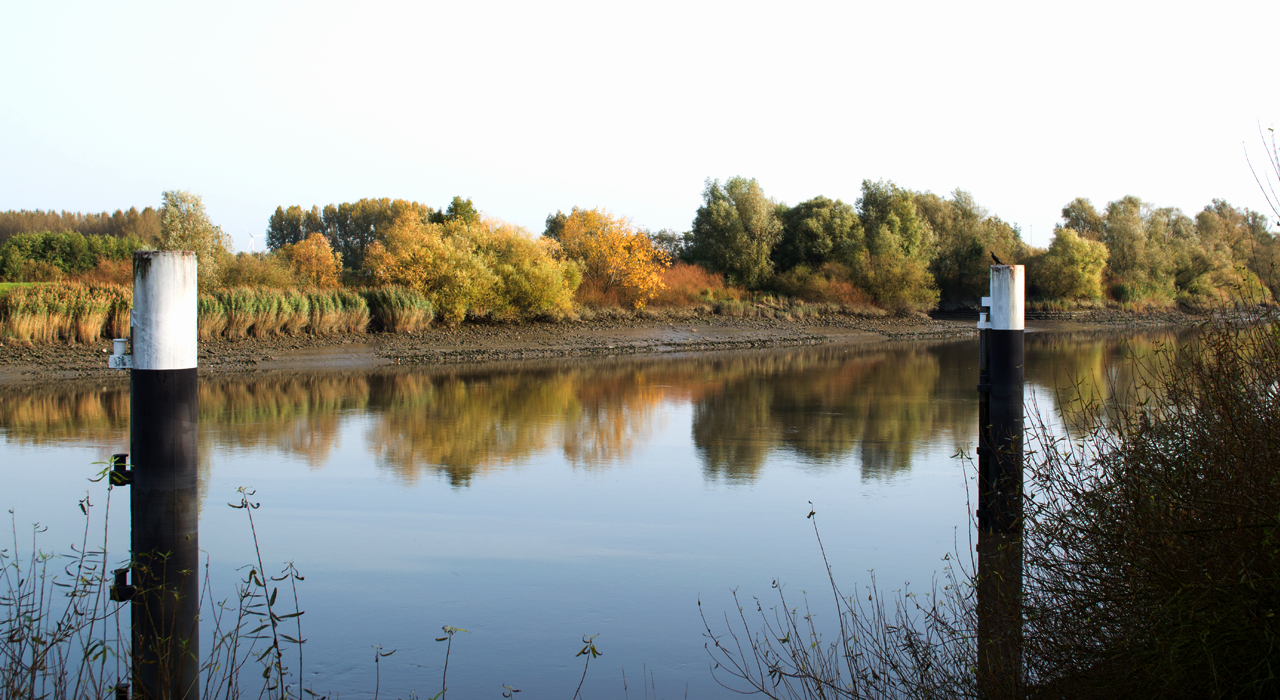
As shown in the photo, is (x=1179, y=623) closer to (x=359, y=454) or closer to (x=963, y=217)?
(x=359, y=454)

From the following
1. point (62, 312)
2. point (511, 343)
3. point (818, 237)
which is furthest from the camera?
point (818, 237)

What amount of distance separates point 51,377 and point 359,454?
37.5 ft

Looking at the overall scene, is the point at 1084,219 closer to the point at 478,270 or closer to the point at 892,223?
the point at 892,223

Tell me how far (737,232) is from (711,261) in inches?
80.5

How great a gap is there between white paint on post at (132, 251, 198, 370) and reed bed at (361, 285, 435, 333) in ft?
81.8

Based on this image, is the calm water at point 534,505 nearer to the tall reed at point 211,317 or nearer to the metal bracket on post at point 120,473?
the metal bracket on post at point 120,473

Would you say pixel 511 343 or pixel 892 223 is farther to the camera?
pixel 892 223

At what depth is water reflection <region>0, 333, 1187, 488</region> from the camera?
12.1 metres

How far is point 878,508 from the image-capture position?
29.8ft

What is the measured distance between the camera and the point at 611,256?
38719mm

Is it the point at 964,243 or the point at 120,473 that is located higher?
the point at 964,243

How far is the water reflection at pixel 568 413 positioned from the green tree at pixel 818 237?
2621cm

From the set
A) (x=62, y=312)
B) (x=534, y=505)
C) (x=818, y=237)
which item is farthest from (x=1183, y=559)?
(x=818, y=237)

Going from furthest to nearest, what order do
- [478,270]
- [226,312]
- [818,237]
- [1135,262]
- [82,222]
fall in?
[82,222] < [1135,262] < [818,237] < [478,270] < [226,312]
